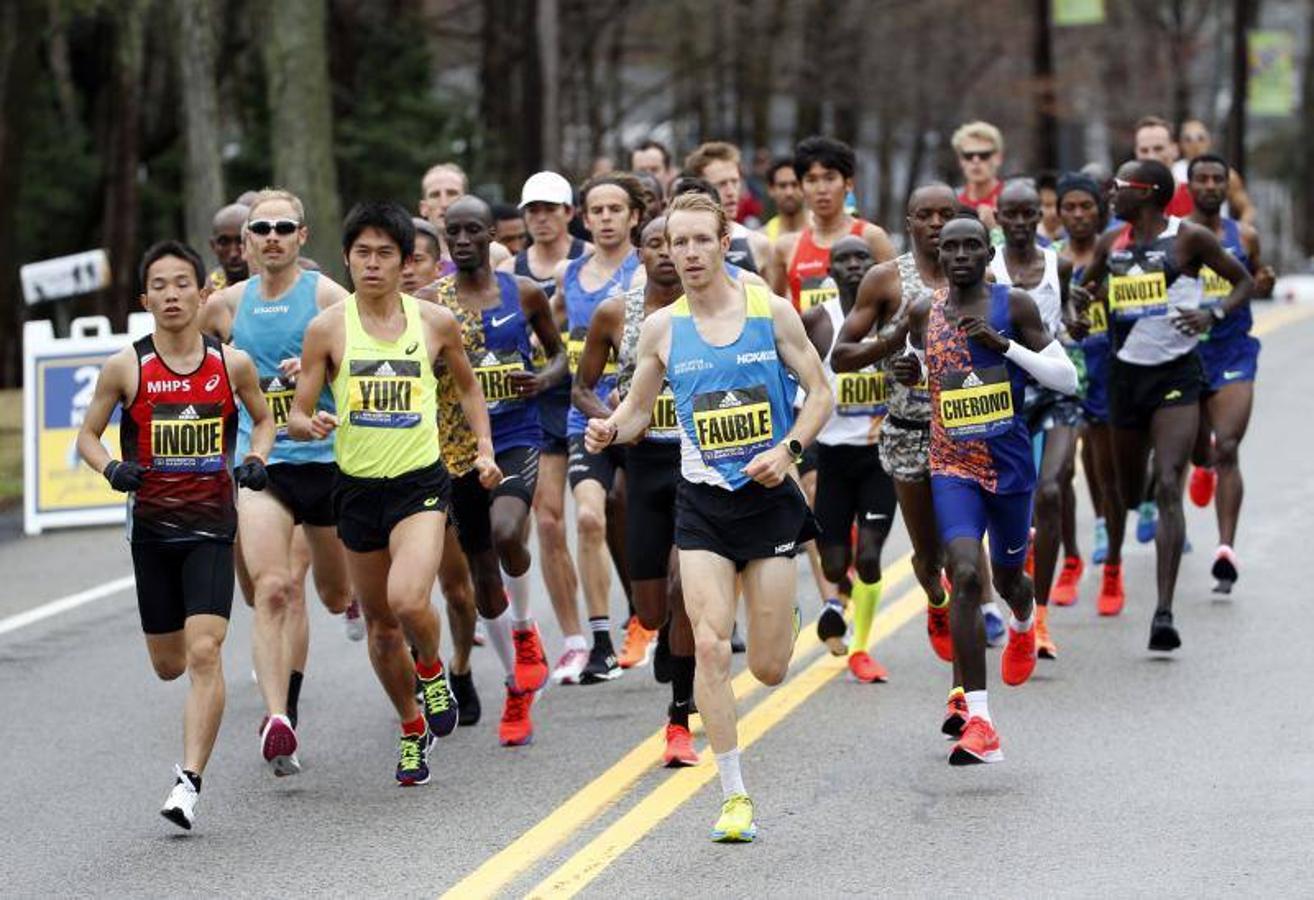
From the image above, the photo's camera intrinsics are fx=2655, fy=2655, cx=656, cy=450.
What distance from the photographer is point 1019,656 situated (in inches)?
418

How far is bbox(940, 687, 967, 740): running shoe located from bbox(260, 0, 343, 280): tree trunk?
53.5 ft

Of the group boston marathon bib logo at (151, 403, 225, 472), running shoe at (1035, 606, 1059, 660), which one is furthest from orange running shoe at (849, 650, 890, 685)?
boston marathon bib logo at (151, 403, 225, 472)

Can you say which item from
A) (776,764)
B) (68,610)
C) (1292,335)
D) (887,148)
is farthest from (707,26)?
(776,764)

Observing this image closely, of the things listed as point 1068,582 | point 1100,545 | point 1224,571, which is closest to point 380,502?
point 1068,582

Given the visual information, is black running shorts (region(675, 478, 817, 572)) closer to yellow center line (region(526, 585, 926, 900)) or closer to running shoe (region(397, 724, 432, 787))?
yellow center line (region(526, 585, 926, 900))

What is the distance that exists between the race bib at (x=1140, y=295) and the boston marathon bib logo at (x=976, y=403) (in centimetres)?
267

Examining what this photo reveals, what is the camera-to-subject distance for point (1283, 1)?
7544 cm

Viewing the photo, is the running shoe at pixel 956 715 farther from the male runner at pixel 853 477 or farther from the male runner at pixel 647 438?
the male runner at pixel 853 477

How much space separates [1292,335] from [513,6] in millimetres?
19365

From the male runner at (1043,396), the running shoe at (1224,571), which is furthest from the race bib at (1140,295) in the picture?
the running shoe at (1224,571)

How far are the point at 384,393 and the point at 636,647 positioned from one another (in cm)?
308

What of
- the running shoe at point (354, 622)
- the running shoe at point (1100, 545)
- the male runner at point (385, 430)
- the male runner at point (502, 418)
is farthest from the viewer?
the running shoe at point (1100, 545)

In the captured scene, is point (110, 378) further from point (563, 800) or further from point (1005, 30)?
point (1005, 30)

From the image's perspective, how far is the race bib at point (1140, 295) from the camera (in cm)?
1248
